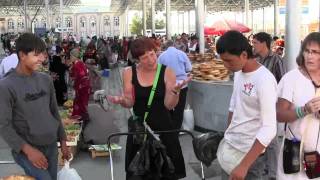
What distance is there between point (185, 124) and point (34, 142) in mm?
6883

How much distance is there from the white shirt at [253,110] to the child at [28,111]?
131 cm

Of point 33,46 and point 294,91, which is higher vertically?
point 33,46

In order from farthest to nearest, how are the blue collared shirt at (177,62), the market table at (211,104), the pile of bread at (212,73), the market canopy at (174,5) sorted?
the market canopy at (174,5), the pile of bread at (212,73), the blue collared shirt at (177,62), the market table at (211,104)

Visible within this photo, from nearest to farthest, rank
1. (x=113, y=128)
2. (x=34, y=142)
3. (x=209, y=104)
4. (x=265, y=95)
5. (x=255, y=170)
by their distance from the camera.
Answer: (x=265, y=95) → (x=255, y=170) → (x=34, y=142) → (x=113, y=128) → (x=209, y=104)

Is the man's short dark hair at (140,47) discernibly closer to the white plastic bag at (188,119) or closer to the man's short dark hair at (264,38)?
the man's short dark hair at (264,38)

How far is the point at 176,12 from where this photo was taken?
90375 mm

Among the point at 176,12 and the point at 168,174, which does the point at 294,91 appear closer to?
the point at 168,174

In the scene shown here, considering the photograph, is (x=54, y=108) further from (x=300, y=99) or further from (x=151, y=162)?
(x=300, y=99)

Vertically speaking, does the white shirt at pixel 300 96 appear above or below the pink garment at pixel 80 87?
above

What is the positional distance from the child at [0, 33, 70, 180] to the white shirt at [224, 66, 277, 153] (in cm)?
131

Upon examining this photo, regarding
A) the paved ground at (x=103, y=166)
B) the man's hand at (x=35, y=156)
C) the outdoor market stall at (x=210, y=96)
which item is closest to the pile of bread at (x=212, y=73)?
the outdoor market stall at (x=210, y=96)

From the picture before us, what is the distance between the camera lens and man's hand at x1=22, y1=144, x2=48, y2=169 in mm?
3814

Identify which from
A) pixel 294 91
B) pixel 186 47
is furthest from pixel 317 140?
pixel 186 47

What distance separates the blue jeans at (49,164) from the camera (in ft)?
12.9
